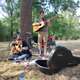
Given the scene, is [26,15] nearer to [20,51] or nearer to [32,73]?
[20,51]

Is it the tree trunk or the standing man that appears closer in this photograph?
the standing man

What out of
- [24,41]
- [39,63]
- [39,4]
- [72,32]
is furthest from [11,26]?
[39,63]

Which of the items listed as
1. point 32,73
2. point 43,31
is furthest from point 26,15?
point 32,73

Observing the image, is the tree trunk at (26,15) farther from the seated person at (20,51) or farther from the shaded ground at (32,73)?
the shaded ground at (32,73)

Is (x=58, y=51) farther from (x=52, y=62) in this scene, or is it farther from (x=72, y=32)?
(x=72, y=32)

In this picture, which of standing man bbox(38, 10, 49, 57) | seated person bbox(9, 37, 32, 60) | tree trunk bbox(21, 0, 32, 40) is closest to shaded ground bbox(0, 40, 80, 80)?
seated person bbox(9, 37, 32, 60)

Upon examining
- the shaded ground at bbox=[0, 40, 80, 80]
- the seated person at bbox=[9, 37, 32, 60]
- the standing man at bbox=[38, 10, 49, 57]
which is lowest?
the shaded ground at bbox=[0, 40, 80, 80]

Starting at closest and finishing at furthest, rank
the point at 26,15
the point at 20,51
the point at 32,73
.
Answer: the point at 32,73 < the point at 20,51 < the point at 26,15

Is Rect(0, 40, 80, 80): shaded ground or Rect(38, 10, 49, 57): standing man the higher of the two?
Rect(38, 10, 49, 57): standing man

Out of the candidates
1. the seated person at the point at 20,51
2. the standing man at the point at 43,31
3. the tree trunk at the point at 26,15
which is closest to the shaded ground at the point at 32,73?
the seated person at the point at 20,51

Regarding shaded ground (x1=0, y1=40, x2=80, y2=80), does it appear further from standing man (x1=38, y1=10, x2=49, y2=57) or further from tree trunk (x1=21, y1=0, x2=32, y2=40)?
tree trunk (x1=21, y1=0, x2=32, y2=40)

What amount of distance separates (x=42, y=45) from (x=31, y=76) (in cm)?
212

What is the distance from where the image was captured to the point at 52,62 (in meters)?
7.67

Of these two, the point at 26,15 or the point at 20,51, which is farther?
the point at 26,15
